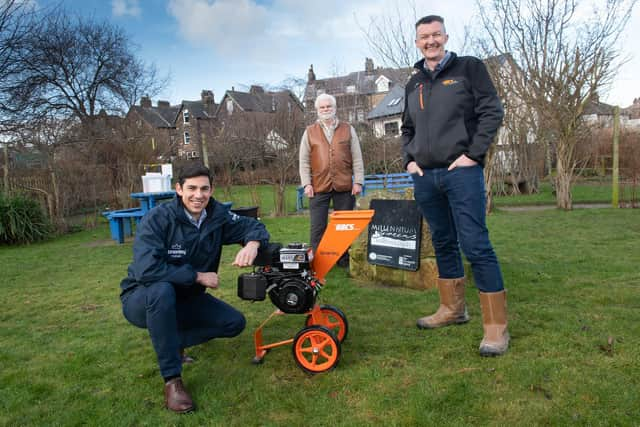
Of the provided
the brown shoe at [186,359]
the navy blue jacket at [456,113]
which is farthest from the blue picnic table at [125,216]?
the navy blue jacket at [456,113]

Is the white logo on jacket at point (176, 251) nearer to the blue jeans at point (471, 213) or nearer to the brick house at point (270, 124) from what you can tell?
the blue jeans at point (471, 213)

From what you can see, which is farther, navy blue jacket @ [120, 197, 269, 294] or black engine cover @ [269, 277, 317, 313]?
black engine cover @ [269, 277, 317, 313]

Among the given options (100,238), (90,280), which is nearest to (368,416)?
(90,280)

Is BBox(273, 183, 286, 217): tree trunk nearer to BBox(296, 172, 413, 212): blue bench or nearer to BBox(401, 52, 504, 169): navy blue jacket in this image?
BBox(296, 172, 413, 212): blue bench

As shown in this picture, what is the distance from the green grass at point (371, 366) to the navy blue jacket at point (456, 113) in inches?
50.5

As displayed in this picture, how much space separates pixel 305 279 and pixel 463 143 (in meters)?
1.30

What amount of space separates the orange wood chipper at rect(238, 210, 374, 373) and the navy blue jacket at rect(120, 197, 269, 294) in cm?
19

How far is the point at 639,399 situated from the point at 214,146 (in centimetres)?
1280

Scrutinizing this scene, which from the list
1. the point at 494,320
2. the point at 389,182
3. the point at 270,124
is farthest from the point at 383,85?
the point at 494,320

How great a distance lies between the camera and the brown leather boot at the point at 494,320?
297 centimetres

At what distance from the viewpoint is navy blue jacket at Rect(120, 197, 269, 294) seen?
104 inches

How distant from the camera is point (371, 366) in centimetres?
291

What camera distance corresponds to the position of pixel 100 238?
9.94m

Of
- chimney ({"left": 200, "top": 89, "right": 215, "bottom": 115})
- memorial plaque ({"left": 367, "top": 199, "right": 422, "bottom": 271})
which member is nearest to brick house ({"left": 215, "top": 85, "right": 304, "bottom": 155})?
memorial plaque ({"left": 367, "top": 199, "right": 422, "bottom": 271})
